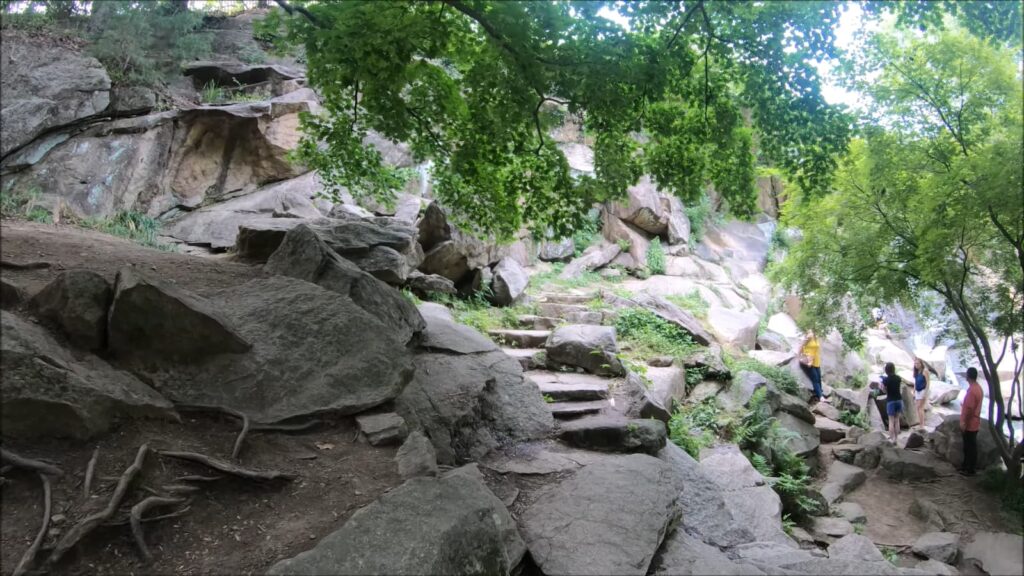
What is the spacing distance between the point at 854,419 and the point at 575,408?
9885 mm

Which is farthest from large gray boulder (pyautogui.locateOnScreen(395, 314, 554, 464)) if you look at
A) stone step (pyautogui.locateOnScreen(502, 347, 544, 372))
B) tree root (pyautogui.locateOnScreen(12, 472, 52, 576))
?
tree root (pyautogui.locateOnScreen(12, 472, 52, 576))

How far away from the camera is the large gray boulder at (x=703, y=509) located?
5586 mm

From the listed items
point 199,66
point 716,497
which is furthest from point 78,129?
point 716,497

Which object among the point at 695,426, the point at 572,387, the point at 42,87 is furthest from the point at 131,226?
the point at 695,426

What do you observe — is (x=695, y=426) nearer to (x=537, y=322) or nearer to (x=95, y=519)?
(x=537, y=322)

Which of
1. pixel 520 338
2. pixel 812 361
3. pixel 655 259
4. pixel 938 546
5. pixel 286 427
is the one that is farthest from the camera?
pixel 655 259

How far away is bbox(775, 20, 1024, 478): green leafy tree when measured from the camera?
225 inches

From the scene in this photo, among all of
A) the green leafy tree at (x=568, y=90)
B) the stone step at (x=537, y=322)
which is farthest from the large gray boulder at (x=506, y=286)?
the green leafy tree at (x=568, y=90)

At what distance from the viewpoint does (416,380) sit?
601 cm

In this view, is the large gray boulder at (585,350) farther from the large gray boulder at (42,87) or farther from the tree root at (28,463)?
the large gray boulder at (42,87)

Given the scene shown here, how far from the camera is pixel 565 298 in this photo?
49.9 ft

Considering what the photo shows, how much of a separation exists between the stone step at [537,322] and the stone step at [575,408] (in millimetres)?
3948

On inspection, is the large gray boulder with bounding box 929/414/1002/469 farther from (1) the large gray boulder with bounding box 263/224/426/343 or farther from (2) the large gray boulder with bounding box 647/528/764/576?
(1) the large gray boulder with bounding box 263/224/426/343

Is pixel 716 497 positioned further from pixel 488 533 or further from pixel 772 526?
pixel 488 533
